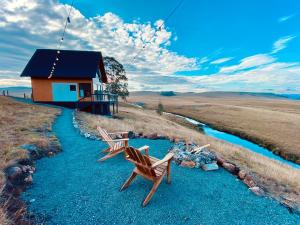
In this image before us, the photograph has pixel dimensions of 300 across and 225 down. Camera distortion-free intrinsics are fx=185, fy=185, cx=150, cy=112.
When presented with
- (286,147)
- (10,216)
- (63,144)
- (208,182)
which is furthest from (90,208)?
(286,147)

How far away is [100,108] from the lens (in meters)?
21.5

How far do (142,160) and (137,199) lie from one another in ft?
2.87

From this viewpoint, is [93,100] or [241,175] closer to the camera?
[241,175]

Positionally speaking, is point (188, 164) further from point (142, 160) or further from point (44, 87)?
point (44, 87)

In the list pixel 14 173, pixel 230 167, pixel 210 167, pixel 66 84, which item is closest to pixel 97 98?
pixel 66 84

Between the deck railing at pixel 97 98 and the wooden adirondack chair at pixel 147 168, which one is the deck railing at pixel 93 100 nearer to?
the deck railing at pixel 97 98

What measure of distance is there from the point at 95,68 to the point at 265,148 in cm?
2221

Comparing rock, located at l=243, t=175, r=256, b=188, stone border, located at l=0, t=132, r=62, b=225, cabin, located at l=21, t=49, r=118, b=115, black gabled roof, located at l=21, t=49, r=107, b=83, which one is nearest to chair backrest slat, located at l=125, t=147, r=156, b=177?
stone border, located at l=0, t=132, r=62, b=225

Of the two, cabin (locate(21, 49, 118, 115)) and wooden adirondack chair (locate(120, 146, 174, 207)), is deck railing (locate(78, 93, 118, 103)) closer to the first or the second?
cabin (locate(21, 49, 118, 115))

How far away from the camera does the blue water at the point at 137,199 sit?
3.61 metres

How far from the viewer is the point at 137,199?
4141 mm

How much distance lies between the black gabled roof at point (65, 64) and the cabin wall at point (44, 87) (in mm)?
606

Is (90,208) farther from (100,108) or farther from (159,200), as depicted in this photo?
(100,108)

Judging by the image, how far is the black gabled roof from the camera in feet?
66.9
